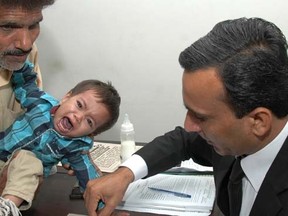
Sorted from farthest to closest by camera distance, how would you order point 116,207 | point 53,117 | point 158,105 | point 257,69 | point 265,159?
point 158,105
point 53,117
point 116,207
point 265,159
point 257,69

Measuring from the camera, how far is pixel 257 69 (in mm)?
854

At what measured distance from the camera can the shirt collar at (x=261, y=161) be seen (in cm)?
96

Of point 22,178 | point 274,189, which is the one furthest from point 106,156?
point 274,189

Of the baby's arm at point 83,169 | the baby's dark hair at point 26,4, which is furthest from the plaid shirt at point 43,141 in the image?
the baby's dark hair at point 26,4

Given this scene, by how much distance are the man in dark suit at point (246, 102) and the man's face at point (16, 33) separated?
1.75 ft

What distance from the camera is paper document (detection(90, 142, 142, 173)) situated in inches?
59.9

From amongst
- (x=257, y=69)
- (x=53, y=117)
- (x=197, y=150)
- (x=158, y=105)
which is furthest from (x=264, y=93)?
(x=158, y=105)

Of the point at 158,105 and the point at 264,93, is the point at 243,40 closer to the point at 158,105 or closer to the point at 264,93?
the point at 264,93

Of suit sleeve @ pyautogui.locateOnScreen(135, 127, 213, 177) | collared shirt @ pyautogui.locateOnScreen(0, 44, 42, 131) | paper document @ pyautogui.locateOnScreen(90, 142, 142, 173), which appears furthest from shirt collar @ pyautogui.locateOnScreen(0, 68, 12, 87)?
suit sleeve @ pyautogui.locateOnScreen(135, 127, 213, 177)

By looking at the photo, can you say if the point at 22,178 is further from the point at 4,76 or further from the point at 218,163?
the point at 218,163

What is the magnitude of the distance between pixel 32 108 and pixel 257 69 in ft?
3.02

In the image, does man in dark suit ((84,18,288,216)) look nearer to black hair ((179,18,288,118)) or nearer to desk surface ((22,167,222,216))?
black hair ((179,18,288,118))

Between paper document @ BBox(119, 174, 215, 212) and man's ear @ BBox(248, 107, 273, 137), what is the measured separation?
0.36 metres

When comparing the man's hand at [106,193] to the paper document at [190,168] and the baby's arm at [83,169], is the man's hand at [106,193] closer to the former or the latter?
the baby's arm at [83,169]
